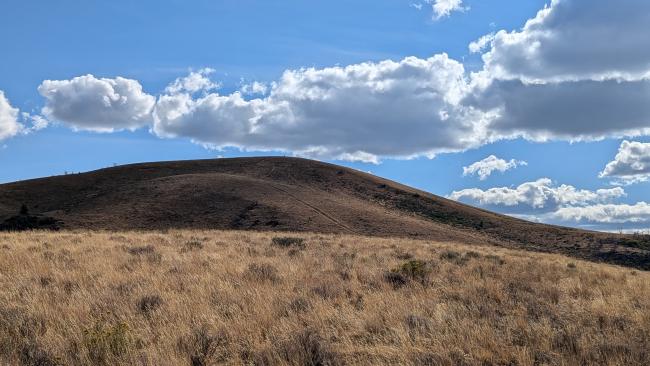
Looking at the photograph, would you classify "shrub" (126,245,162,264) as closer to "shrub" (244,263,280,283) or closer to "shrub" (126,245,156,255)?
"shrub" (126,245,156,255)

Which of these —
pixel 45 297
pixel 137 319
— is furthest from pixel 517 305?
pixel 45 297

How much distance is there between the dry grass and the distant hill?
31.9m

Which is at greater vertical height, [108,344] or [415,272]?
[415,272]

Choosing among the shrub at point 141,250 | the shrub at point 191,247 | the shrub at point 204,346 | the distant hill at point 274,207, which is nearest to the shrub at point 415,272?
the shrub at point 204,346

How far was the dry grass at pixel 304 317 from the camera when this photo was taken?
590cm

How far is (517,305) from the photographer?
8.72 metres

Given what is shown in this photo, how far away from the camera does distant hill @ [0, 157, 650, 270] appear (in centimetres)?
4584

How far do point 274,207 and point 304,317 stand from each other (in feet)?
143

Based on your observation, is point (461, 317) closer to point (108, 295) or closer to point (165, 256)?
point (108, 295)

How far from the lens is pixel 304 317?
7.64 meters

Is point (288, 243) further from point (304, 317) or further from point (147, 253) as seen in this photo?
point (304, 317)

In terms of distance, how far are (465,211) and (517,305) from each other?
59548 millimetres

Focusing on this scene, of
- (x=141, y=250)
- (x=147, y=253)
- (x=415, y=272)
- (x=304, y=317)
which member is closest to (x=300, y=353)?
(x=304, y=317)

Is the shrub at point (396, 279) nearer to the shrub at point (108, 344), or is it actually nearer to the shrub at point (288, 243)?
the shrub at point (108, 344)
